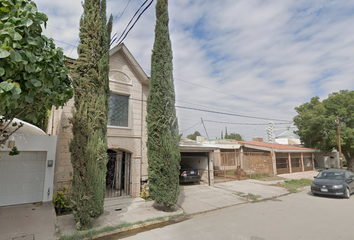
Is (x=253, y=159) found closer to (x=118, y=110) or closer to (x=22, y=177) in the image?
(x=118, y=110)

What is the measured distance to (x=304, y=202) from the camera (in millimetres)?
9188

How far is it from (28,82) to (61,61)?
1.01 m

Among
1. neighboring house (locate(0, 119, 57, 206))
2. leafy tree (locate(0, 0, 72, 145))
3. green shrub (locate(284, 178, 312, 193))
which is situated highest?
leafy tree (locate(0, 0, 72, 145))

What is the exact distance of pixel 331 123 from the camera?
20984 millimetres

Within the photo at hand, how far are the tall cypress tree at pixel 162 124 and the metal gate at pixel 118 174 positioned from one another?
2467mm

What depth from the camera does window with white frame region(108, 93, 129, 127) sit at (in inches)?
371

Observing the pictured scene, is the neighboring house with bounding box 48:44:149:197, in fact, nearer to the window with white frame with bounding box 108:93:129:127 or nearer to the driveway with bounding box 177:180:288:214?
the window with white frame with bounding box 108:93:129:127

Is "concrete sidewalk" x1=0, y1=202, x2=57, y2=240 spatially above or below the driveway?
above

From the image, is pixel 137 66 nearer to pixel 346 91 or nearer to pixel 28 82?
pixel 28 82

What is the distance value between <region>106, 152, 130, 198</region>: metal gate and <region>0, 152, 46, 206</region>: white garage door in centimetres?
283

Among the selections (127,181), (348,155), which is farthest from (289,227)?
(348,155)

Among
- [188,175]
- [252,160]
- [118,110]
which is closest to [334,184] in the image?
[252,160]

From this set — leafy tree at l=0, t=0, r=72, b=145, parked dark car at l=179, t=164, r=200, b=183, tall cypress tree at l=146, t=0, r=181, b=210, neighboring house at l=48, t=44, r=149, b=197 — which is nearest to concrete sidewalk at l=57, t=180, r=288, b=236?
tall cypress tree at l=146, t=0, r=181, b=210

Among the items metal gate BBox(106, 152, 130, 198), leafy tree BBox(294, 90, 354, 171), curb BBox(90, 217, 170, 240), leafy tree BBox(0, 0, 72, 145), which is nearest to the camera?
leafy tree BBox(0, 0, 72, 145)
